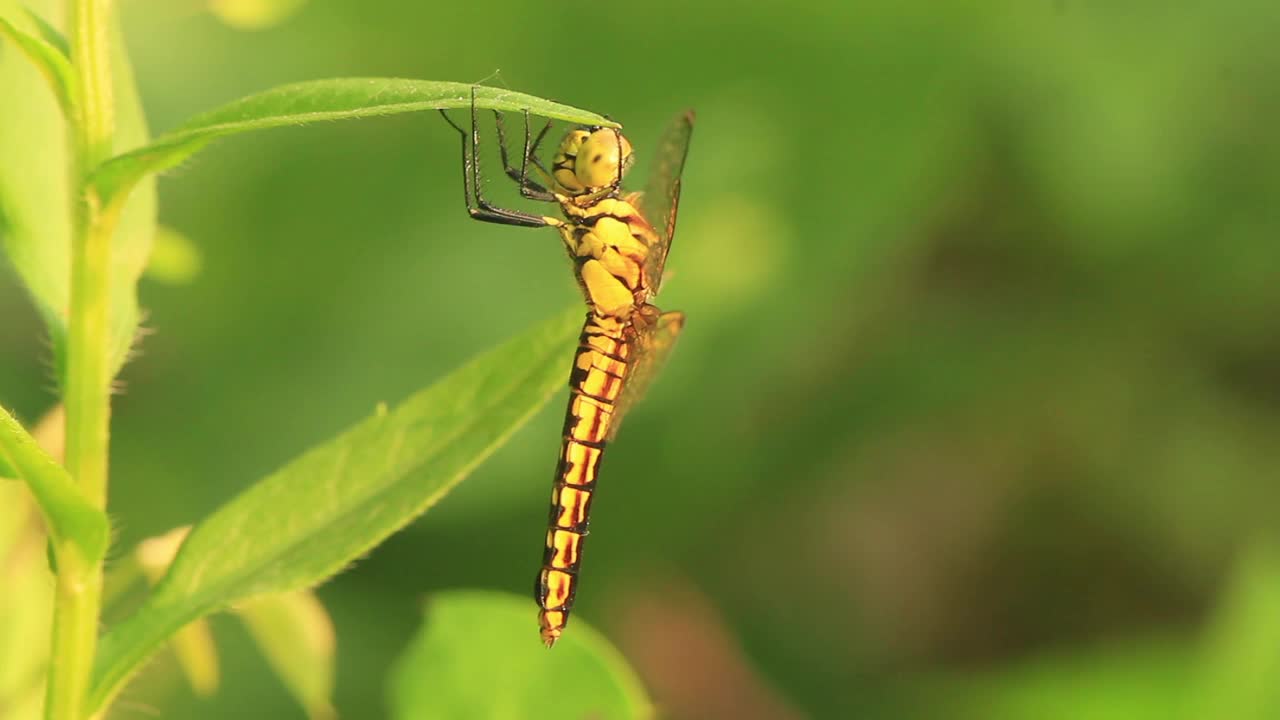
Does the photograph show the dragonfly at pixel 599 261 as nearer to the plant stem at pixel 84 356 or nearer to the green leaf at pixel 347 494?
the green leaf at pixel 347 494

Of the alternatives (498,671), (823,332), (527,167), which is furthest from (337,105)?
(823,332)

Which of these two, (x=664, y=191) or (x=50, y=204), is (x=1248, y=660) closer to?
(x=664, y=191)

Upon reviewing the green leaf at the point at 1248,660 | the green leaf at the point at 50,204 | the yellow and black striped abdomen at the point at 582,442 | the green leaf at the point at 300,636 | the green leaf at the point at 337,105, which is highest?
the green leaf at the point at 337,105

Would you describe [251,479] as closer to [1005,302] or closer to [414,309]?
[414,309]

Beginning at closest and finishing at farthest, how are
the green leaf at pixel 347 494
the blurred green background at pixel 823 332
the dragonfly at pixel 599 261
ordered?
the green leaf at pixel 347 494 < the dragonfly at pixel 599 261 < the blurred green background at pixel 823 332

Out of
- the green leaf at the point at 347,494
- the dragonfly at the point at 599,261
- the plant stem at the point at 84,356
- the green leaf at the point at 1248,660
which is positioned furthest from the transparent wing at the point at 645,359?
the green leaf at the point at 1248,660

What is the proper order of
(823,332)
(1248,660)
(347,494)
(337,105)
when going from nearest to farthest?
(337,105), (347,494), (1248,660), (823,332)

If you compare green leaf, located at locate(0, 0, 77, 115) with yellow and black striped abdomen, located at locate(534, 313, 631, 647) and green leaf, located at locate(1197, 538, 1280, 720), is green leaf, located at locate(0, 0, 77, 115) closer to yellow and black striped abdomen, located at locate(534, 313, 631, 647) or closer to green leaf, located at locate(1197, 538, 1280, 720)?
yellow and black striped abdomen, located at locate(534, 313, 631, 647)
